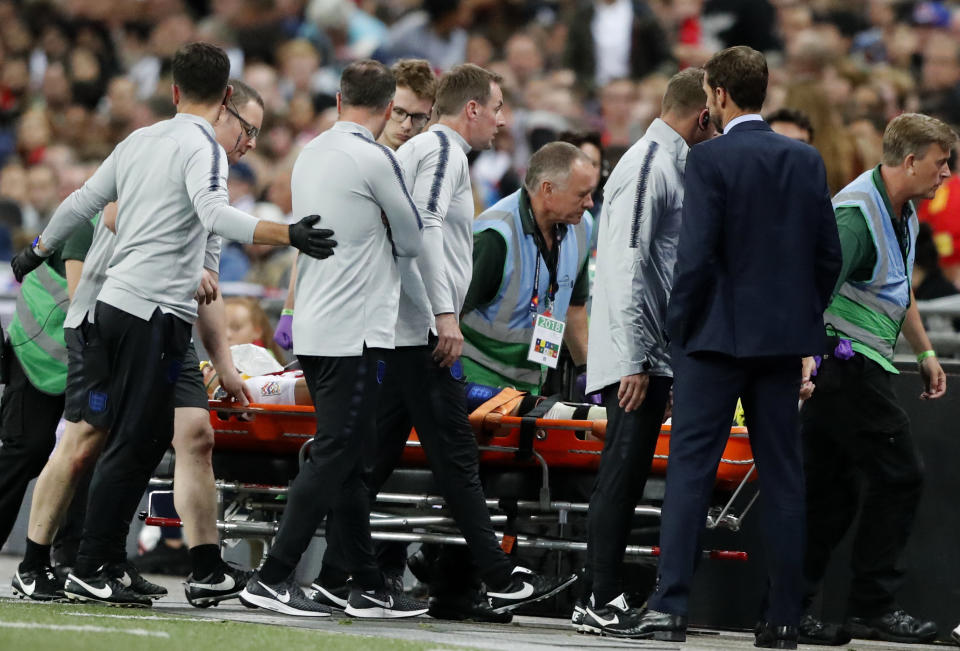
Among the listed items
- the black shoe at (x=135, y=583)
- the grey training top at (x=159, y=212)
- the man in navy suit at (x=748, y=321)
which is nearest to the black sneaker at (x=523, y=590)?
the man in navy suit at (x=748, y=321)

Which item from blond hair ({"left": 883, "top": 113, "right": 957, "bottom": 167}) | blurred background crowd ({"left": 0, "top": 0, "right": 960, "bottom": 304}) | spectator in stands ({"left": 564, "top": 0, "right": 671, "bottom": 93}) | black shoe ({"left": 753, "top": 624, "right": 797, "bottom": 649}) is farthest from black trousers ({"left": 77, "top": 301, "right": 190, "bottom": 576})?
spectator in stands ({"left": 564, "top": 0, "right": 671, "bottom": 93})

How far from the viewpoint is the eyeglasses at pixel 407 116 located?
784cm

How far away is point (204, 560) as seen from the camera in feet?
22.7

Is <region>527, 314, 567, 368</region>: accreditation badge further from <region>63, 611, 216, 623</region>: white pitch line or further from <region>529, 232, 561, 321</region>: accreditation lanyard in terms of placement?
<region>63, 611, 216, 623</region>: white pitch line

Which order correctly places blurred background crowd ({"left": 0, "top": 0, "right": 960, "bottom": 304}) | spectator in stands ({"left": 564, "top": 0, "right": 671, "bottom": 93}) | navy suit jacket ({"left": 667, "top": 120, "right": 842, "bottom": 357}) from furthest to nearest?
spectator in stands ({"left": 564, "top": 0, "right": 671, "bottom": 93}) < blurred background crowd ({"left": 0, "top": 0, "right": 960, "bottom": 304}) < navy suit jacket ({"left": 667, "top": 120, "right": 842, "bottom": 357})

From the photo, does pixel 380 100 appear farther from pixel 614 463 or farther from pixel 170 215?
pixel 614 463

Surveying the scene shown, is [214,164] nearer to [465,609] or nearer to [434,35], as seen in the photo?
[465,609]

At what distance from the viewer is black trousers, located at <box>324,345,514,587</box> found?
6.78 meters

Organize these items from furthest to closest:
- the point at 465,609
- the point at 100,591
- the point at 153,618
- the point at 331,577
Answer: the point at 465,609 < the point at 331,577 < the point at 100,591 < the point at 153,618

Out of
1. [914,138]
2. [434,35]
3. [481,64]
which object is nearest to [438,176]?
[914,138]

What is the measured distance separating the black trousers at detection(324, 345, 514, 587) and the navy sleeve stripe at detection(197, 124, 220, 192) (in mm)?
932

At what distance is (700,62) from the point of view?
13562 millimetres

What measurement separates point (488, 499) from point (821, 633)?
4.87 ft

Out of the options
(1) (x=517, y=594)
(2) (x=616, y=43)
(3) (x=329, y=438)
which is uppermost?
(2) (x=616, y=43)
